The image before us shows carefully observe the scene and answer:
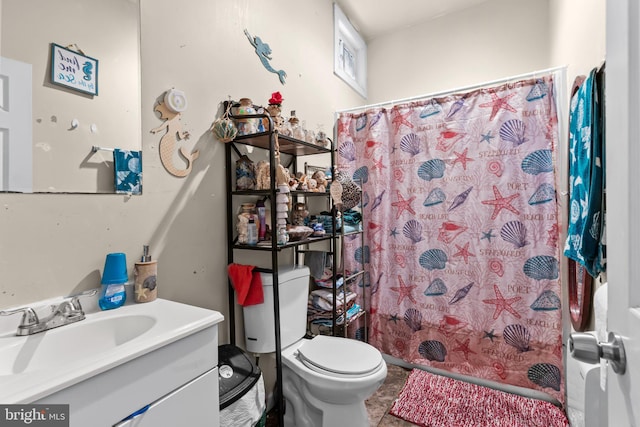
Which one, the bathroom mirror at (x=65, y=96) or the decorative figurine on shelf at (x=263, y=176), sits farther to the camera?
the decorative figurine on shelf at (x=263, y=176)

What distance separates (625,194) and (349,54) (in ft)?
8.49

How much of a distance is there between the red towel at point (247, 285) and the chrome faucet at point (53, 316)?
55 cm

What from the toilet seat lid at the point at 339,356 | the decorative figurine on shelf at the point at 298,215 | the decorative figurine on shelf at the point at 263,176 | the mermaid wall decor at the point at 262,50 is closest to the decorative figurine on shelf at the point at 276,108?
the decorative figurine on shelf at the point at 263,176

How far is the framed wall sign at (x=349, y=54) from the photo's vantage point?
93.4 inches

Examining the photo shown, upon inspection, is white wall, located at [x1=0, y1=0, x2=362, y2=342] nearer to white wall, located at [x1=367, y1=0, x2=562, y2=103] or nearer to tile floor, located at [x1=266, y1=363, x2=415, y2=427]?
tile floor, located at [x1=266, y1=363, x2=415, y2=427]

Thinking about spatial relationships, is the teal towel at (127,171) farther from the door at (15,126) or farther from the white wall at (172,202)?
the door at (15,126)

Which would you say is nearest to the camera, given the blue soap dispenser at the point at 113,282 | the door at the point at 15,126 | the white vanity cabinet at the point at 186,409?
the white vanity cabinet at the point at 186,409

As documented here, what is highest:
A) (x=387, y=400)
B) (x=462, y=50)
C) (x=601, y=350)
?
(x=462, y=50)

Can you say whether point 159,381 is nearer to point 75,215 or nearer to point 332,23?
point 75,215

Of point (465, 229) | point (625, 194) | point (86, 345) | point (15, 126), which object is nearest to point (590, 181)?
point (625, 194)

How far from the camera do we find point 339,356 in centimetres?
147

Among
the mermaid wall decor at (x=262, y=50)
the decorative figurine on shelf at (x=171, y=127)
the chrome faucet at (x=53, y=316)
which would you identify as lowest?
the chrome faucet at (x=53, y=316)

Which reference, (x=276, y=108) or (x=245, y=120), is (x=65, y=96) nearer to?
(x=245, y=120)

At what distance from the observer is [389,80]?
2.76 meters
